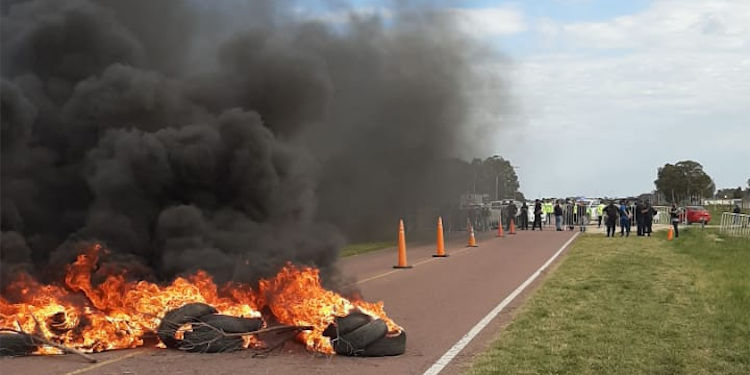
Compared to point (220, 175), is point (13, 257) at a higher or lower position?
lower

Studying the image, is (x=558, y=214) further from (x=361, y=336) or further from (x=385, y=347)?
(x=361, y=336)

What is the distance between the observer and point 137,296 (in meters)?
7.66

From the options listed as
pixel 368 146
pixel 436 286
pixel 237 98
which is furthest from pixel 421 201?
pixel 237 98

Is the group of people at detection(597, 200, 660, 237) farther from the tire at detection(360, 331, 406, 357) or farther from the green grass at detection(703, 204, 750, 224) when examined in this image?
the tire at detection(360, 331, 406, 357)

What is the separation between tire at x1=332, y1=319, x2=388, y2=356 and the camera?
23.0ft

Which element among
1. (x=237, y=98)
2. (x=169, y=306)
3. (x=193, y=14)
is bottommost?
(x=169, y=306)

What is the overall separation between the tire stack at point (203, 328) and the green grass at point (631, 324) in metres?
2.32

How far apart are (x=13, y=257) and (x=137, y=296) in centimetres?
182

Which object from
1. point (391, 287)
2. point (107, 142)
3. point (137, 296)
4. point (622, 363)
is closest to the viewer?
point (622, 363)

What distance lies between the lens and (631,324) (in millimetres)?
8773

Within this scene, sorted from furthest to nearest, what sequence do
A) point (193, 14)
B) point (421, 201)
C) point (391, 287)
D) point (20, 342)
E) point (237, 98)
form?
point (421, 201)
point (391, 287)
point (193, 14)
point (237, 98)
point (20, 342)

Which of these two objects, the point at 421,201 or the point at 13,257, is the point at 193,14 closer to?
the point at 13,257

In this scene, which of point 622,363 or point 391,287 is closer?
point 622,363

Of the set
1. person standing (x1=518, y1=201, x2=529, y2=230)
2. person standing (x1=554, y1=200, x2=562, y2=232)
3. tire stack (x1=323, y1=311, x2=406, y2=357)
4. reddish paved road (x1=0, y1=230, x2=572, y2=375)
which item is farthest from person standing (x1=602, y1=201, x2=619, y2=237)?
tire stack (x1=323, y1=311, x2=406, y2=357)
